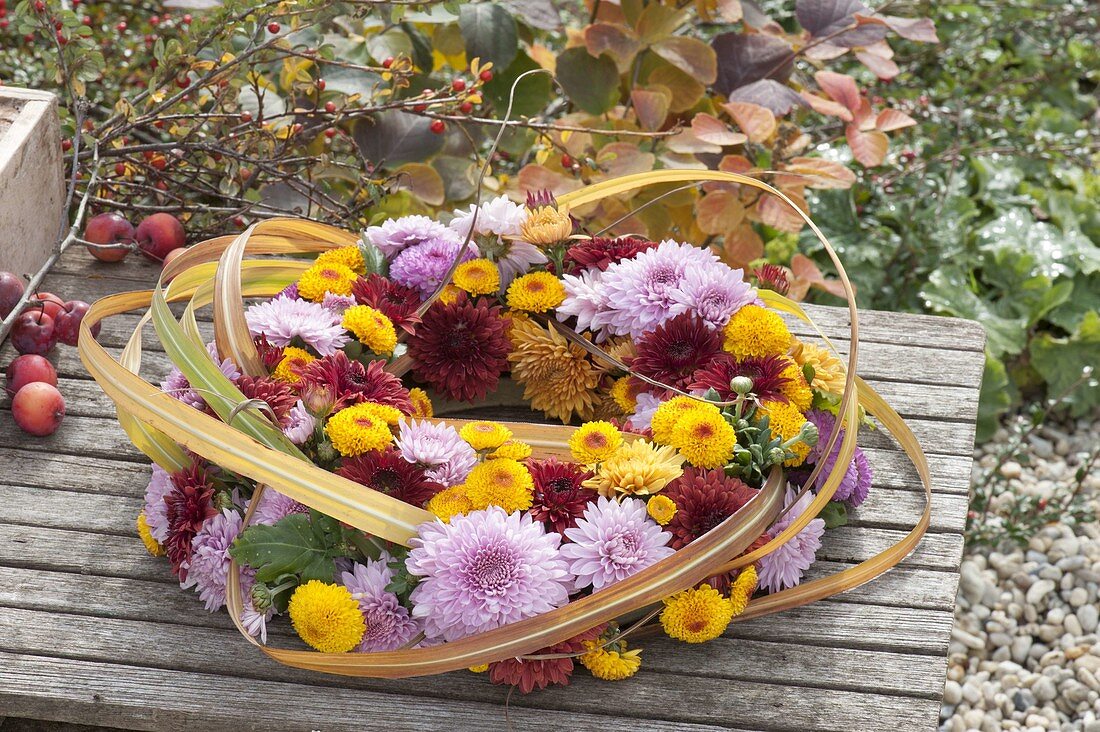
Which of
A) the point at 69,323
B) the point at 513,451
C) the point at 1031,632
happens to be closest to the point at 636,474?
the point at 513,451

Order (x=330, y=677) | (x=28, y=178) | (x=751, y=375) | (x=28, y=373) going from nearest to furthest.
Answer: (x=330, y=677), (x=751, y=375), (x=28, y=373), (x=28, y=178)

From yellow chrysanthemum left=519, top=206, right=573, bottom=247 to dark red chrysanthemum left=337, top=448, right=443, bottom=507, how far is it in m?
0.54

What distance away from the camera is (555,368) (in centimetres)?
178

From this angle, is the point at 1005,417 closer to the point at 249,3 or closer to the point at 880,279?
the point at 880,279

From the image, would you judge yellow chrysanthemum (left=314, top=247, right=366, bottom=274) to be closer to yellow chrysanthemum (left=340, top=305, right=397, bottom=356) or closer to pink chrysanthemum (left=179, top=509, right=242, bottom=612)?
yellow chrysanthemum (left=340, top=305, right=397, bottom=356)

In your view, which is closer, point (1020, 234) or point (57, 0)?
point (57, 0)

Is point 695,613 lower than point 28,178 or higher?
lower

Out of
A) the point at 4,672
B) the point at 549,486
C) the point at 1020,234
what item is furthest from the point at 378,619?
the point at 1020,234

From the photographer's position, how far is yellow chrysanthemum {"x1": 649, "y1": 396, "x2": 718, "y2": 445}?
1.52 meters

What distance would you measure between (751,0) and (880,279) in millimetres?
892

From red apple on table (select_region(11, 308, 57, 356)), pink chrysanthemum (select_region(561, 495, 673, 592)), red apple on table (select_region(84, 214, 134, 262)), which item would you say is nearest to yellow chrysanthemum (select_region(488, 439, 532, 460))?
pink chrysanthemum (select_region(561, 495, 673, 592))

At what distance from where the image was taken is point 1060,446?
3.11 m

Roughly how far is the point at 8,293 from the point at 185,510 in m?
0.70

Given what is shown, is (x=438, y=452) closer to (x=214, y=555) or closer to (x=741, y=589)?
(x=214, y=555)
